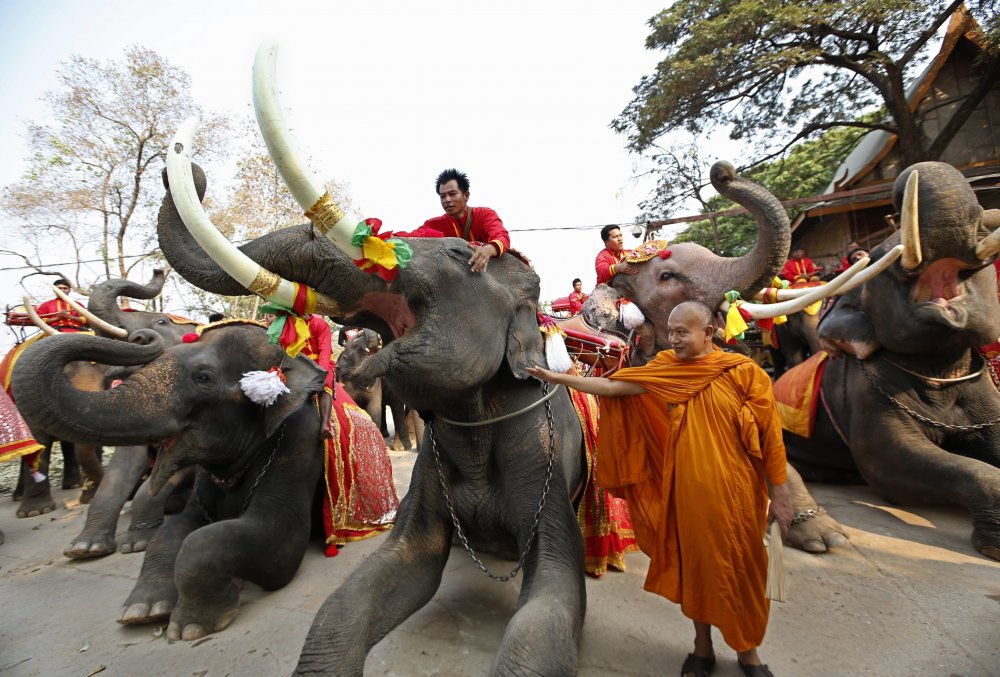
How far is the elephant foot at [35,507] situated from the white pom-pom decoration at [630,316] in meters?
6.39

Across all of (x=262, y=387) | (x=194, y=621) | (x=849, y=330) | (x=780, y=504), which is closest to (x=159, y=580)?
(x=194, y=621)

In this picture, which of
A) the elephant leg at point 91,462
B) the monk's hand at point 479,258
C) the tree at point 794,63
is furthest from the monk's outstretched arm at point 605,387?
the tree at point 794,63

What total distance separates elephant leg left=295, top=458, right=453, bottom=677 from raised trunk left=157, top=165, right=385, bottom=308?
1.20 metres

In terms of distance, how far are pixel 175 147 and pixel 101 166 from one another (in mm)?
22490

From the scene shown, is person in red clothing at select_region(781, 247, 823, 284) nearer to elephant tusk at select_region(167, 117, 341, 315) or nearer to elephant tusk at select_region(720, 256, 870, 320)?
elephant tusk at select_region(720, 256, 870, 320)

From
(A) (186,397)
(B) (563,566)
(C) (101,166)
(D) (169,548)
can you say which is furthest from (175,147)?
(C) (101,166)

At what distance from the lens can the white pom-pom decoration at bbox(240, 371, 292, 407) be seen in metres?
3.06

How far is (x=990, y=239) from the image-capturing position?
3189 mm

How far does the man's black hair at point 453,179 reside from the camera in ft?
10.3

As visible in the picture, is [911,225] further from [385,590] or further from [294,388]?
[294,388]

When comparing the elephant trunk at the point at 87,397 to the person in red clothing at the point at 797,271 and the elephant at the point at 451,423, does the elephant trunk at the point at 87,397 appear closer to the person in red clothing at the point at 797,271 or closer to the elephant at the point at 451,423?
the elephant at the point at 451,423

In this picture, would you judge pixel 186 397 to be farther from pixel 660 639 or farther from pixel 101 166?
pixel 101 166

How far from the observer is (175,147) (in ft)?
5.29

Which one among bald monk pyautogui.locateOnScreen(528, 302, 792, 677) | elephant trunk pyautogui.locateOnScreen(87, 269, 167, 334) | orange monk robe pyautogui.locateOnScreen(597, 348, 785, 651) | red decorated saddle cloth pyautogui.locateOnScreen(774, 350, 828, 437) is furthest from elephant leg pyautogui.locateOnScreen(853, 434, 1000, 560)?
elephant trunk pyautogui.locateOnScreen(87, 269, 167, 334)
